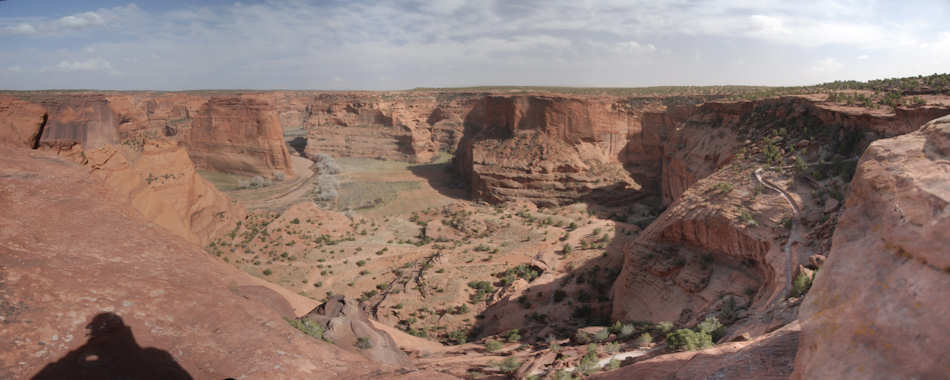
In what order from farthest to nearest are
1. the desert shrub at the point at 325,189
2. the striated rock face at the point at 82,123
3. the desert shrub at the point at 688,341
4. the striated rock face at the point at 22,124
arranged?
the desert shrub at the point at 325,189
the striated rock face at the point at 82,123
the striated rock face at the point at 22,124
the desert shrub at the point at 688,341

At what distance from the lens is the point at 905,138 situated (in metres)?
3.15

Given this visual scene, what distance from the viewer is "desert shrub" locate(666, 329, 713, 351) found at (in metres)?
6.46

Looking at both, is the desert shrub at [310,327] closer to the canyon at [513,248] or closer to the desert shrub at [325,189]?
the canyon at [513,248]

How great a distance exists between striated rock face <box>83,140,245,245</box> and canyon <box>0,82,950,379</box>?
3.8 inches

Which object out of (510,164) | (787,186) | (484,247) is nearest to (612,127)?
(510,164)

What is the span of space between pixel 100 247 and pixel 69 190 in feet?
5.46

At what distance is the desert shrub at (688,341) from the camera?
6465 millimetres

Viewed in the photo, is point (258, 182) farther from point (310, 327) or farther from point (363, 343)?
point (363, 343)

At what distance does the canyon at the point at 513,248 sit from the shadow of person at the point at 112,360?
29 millimetres

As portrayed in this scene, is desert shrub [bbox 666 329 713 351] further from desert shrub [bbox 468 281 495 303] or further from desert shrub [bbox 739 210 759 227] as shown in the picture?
desert shrub [bbox 468 281 495 303]

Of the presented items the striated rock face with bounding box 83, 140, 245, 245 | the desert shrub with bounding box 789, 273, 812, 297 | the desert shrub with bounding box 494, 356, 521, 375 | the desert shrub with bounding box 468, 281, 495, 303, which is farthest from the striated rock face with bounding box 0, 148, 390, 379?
the desert shrub with bounding box 468, 281, 495, 303

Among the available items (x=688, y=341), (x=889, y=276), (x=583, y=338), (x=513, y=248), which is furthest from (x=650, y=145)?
(x=889, y=276)

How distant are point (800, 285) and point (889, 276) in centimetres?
489

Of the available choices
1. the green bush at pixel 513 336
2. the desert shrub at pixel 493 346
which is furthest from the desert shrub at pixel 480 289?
the desert shrub at pixel 493 346
